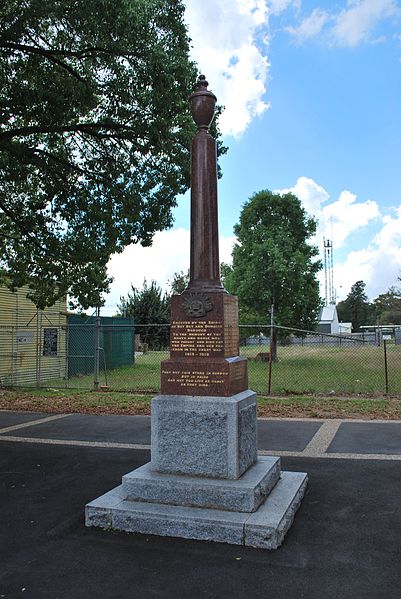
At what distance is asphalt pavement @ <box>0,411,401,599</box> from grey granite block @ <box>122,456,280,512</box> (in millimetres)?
390

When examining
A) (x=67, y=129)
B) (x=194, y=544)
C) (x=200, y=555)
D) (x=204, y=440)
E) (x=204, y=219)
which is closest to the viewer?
(x=200, y=555)

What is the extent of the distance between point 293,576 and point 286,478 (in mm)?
1879

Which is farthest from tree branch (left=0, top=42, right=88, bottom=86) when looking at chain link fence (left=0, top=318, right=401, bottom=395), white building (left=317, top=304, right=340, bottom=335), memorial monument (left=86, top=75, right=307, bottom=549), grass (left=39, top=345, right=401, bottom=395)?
white building (left=317, top=304, right=340, bottom=335)

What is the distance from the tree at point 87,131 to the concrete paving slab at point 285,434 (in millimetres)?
5530

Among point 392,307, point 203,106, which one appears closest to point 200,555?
point 203,106

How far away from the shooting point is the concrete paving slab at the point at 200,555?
3.34 meters

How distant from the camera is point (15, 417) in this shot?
35.6 ft

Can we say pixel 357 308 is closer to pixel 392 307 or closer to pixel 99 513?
pixel 392 307

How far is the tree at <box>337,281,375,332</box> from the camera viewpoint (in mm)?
110625

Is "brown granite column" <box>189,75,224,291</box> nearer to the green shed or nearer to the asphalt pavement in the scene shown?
the asphalt pavement

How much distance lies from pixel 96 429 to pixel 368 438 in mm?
4716

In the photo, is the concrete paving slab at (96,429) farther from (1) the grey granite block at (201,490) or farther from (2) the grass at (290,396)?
(1) the grey granite block at (201,490)

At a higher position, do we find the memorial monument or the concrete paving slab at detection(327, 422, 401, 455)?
the memorial monument

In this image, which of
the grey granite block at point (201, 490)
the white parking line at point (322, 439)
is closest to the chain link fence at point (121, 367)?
the white parking line at point (322, 439)
